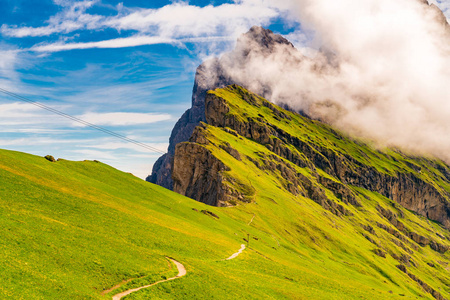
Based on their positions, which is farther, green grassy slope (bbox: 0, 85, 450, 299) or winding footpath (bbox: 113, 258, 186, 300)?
winding footpath (bbox: 113, 258, 186, 300)

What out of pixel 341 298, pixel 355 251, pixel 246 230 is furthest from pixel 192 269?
pixel 355 251

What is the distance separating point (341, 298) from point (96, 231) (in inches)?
1877

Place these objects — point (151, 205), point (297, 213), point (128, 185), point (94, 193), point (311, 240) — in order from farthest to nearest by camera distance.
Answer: point (297, 213), point (311, 240), point (128, 185), point (151, 205), point (94, 193)

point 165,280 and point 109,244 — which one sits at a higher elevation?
point 109,244

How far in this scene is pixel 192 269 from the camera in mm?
49094

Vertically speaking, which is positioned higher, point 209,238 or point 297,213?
point 297,213

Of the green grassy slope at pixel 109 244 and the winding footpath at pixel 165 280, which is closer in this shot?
the green grassy slope at pixel 109 244

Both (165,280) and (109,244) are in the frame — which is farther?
(109,244)

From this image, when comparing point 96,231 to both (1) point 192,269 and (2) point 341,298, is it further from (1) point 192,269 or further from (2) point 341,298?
(2) point 341,298

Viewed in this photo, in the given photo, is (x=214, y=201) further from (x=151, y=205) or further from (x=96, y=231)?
(x=96, y=231)

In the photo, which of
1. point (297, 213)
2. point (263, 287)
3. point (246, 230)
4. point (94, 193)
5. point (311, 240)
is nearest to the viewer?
point (263, 287)

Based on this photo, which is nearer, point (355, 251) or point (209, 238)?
point (209, 238)

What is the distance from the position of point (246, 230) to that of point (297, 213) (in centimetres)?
7570

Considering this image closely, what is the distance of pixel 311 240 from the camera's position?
16212 centimetres
